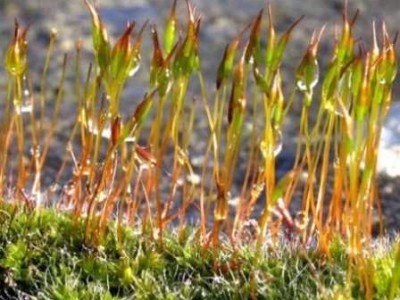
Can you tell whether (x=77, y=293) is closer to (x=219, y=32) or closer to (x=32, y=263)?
(x=32, y=263)

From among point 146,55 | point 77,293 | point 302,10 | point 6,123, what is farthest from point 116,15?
point 77,293

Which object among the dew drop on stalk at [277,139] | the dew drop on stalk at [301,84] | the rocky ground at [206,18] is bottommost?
the rocky ground at [206,18]

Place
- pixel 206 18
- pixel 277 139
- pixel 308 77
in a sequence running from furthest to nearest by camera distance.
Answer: pixel 206 18, pixel 277 139, pixel 308 77

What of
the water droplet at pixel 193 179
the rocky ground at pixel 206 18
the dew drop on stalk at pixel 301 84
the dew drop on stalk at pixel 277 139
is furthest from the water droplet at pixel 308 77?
the rocky ground at pixel 206 18

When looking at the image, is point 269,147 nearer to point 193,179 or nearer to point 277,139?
point 277,139

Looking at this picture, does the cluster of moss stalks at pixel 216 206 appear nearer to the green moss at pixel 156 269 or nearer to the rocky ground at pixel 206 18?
the green moss at pixel 156 269

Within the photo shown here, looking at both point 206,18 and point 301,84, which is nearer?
point 301,84

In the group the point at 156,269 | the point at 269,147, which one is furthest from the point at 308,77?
the point at 156,269

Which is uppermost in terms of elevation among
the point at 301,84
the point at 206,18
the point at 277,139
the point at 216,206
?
the point at 301,84
